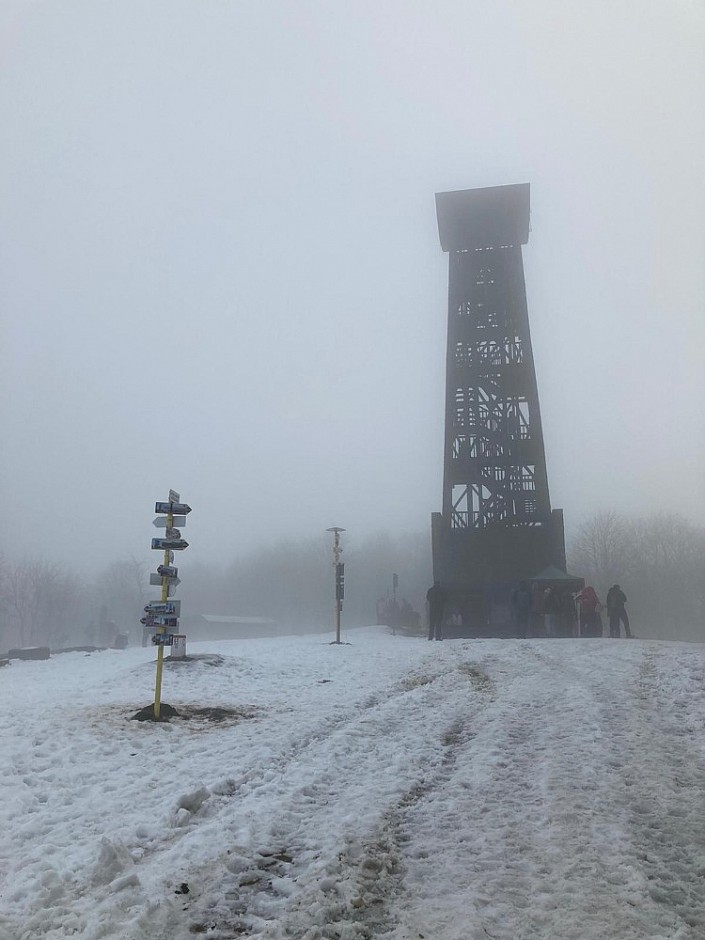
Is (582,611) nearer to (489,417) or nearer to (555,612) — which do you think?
(555,612)

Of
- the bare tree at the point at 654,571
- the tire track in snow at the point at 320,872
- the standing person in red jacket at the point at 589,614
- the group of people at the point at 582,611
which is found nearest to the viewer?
the tire track in snow at the point at 320,872

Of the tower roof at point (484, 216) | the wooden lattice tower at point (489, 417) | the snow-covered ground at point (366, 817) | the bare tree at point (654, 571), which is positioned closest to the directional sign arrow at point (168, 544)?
the snow-covered ground at point (366, 817)

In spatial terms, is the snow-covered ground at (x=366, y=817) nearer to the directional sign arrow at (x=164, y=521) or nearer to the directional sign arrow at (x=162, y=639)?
the directional sign arrow at (x=162, y=639)

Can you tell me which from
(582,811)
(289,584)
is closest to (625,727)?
(582,811)

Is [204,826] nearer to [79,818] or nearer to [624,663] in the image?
[79,818]

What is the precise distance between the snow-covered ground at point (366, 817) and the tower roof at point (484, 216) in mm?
34060

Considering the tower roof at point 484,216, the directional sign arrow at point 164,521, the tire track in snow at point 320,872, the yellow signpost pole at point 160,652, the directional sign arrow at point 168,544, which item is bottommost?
the tire track in snow at point 320,872

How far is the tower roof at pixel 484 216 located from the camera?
40.1 m

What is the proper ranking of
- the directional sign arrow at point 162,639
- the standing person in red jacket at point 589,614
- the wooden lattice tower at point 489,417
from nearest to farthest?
1. the directional sign arrow at point 162,639
2. the standing person in red jacket at point 589,614
3. the wooden lattice tower at point 489,417

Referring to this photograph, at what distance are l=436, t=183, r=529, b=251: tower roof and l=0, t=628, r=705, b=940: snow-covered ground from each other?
34.1m

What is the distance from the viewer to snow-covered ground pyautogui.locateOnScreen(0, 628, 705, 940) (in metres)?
4.26

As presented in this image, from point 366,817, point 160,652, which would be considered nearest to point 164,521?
point 160,652

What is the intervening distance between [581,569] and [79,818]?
202ft

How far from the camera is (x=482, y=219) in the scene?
4038 cm
